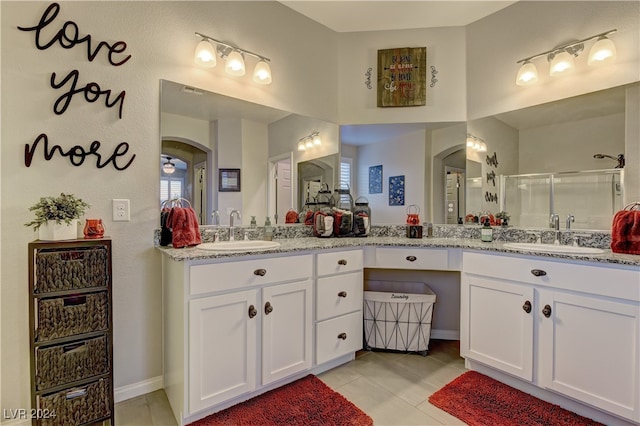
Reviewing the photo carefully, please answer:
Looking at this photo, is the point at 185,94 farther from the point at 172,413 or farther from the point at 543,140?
the point at 543,140

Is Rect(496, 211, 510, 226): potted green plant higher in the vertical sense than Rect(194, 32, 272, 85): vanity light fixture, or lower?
lower

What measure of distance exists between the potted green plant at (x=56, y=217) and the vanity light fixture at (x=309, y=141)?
1566 millimetres

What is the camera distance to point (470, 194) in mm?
2545

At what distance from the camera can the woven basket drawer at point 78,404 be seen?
138 cm

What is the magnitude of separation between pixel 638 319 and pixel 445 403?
3.30 ft

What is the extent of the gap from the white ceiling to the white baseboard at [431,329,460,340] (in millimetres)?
2591

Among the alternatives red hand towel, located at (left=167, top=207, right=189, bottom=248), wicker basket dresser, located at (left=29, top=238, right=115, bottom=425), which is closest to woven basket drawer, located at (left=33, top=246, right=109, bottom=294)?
wicker basket dresser, located at (left=29, top=238, right=115, bottom=425)

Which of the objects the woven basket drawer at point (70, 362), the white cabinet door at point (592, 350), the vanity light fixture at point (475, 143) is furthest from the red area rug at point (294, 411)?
the vanity light fixture at point (475, 143)

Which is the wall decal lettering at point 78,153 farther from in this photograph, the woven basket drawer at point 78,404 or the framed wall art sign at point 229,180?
the woven basket drawer at point 78,404

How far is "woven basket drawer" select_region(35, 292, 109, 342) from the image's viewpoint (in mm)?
1362

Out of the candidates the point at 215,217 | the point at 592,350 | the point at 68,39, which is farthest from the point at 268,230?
the point at 592,350

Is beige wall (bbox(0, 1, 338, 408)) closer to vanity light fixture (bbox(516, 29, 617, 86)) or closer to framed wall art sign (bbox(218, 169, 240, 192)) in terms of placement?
framed wall art sign (bbox(218, 169, 240, 192))

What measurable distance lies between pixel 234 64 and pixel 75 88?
0.91 meters

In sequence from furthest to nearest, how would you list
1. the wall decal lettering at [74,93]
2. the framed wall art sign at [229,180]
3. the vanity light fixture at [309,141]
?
the vanity light fixture at [309,141] → the framed wall art sign at [229,180] → the wall decal lettering at [74,93]
